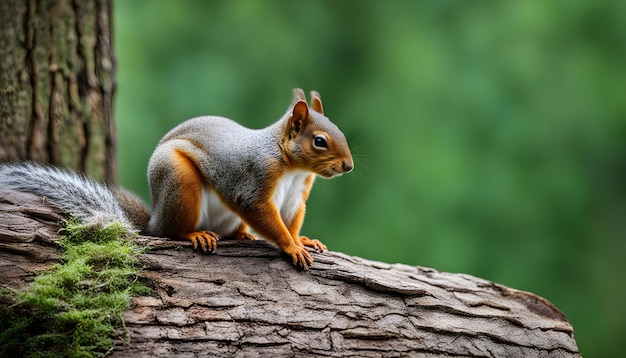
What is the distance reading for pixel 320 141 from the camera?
8.01ft

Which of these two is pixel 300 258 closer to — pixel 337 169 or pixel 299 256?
pixel 299 256

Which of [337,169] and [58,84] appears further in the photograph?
[58,84]

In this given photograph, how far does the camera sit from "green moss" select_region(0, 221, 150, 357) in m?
1.88

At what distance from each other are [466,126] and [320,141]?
229 cm

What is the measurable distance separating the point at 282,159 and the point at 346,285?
560 millimetres

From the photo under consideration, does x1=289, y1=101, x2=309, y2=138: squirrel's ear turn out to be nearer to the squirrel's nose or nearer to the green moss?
the squirrel's nose

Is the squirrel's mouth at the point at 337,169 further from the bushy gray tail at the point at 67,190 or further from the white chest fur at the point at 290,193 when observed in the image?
the bushy gray tail at the point at 67,190

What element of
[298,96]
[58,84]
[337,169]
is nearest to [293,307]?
A: [337,169]

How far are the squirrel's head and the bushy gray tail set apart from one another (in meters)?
0.71

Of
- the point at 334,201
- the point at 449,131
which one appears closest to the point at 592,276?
the point at 449,131

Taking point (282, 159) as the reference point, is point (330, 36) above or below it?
above

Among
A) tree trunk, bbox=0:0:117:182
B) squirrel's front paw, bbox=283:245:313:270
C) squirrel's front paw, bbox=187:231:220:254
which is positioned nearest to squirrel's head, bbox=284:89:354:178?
squirrel's front paw, bbox=283:245:313:270

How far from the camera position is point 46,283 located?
201 cm

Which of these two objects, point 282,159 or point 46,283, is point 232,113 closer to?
point 282,159
